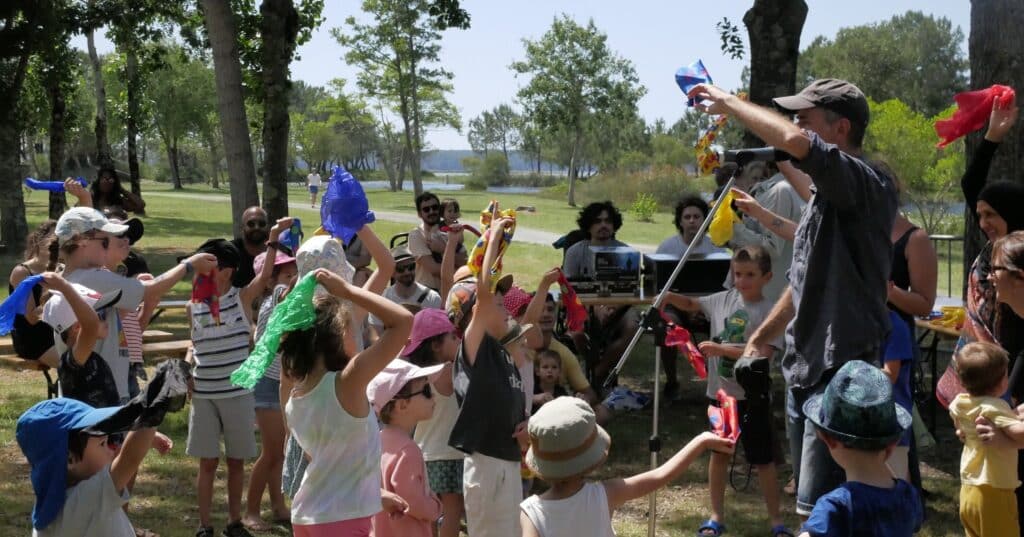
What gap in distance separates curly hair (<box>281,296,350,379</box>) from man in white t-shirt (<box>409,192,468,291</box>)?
4.95 metres

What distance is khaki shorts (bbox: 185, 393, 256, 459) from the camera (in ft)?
18.6

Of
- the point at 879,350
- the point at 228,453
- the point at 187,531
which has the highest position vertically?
the point at 879,350

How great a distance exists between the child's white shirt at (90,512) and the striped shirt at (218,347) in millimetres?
2324

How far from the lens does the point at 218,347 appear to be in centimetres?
570

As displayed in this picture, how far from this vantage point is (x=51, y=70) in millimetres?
21641

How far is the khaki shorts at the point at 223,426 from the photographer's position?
223 inches

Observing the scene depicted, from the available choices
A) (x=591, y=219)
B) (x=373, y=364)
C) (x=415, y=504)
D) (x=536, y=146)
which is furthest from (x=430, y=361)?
(x=536, y=146)

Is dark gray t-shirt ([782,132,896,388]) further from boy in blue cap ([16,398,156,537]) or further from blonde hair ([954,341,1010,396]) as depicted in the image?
boy in blue cap ([16,398,156,537])

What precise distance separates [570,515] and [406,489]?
1.15 metres

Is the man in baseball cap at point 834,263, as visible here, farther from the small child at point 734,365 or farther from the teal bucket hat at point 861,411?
the small child at point 734,365

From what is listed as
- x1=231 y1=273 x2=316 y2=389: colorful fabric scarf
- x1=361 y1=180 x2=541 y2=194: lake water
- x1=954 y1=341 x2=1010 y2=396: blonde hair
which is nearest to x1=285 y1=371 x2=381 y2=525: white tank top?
x1=231 y1=273 x2=316 y2=389: colorful fabric scarf

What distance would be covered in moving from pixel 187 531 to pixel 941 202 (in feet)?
101

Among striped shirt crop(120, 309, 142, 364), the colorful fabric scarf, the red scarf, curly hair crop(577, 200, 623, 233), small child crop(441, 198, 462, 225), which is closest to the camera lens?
the colorful fabric scarf

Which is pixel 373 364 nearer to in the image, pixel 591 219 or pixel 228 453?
pixel 228 453
